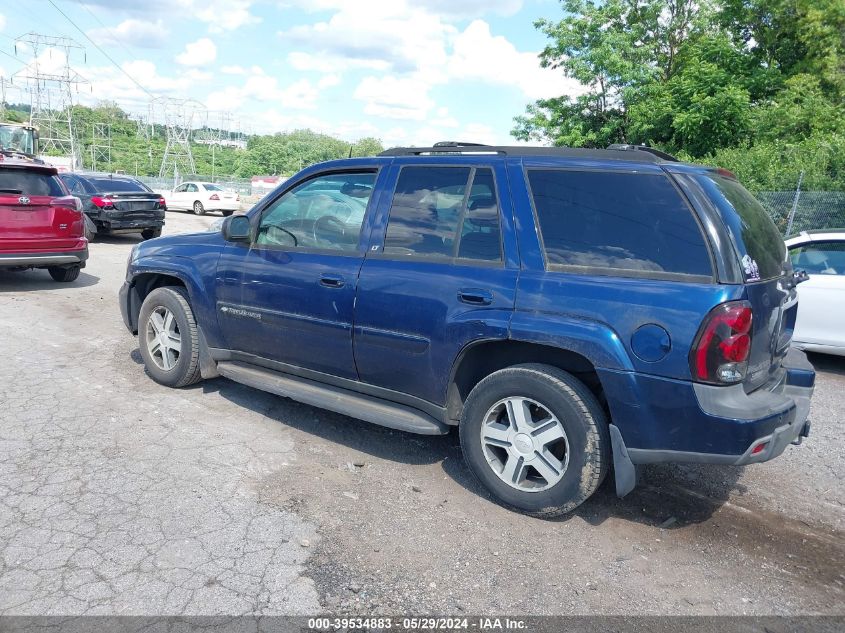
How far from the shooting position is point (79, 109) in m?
98.9

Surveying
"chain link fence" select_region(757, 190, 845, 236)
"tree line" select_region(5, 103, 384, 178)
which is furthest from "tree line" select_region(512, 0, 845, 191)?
"tree line" select_region(5, 103, 384, 178)

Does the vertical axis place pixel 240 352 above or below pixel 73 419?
above

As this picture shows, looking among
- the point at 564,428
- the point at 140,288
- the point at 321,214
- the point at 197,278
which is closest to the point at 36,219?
the point at 140,288

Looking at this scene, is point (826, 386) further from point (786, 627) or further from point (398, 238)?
point (398, 238)

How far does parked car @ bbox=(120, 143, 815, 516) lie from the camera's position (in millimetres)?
3160

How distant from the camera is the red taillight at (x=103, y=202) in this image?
618 inches

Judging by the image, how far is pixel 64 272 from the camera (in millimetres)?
10203

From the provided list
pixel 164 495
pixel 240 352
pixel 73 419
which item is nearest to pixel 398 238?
pixel 240 352

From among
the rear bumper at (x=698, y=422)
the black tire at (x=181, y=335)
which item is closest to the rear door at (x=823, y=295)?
the rear bumper at (x=698, y=422)

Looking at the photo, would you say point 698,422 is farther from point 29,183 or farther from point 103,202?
point 103,202

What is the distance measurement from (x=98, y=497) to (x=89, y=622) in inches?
43.4

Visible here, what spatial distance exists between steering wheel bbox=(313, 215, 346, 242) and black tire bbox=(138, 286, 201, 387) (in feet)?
4.62

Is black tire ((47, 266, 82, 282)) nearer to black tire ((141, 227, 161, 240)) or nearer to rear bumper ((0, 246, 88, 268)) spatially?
rear bumper ((0, 246, 88, 268))

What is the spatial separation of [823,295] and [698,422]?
4958mm
